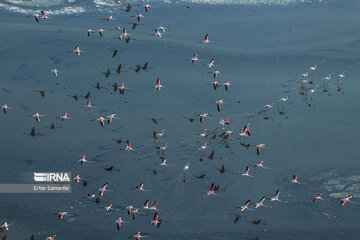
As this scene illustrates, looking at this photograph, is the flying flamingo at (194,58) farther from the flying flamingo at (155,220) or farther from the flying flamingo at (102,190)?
the flying flamingo at (155,220)

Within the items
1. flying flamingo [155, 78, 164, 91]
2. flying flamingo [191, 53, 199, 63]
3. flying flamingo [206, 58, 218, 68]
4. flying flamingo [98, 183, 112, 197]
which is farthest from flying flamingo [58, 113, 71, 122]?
flying flamingo [206, 58, 218, 68]

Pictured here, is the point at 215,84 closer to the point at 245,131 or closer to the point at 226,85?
the point at 226,85

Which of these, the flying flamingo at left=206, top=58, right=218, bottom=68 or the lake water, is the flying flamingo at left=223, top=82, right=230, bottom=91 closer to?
the lake water

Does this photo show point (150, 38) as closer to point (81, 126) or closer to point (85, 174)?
point (81, 126)

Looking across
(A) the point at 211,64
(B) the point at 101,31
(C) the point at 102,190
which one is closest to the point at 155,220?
(C) the point at 102,190

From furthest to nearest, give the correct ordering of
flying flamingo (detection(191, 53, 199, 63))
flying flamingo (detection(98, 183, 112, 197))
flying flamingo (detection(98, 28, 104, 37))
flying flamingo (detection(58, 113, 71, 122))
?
flying flamingo (detection(98, 28, 104, 37))
flying flamingo (detection(191, 53, 199, 63))
flying flamingo (detection(58, 113, 71, 122))
flying flamingo (detection(98, 183, 112, 197))

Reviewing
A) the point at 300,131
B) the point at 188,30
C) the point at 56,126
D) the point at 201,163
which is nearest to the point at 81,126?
the point at 56,126

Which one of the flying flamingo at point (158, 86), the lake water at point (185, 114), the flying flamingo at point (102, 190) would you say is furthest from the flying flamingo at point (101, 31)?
the flying flamingo at point (102, 190)
